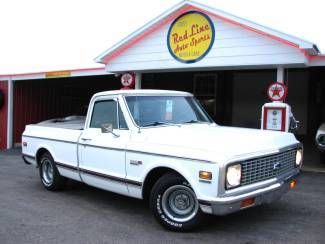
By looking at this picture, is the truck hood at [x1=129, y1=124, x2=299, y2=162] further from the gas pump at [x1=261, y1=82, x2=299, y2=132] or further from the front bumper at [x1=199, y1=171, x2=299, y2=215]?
the gas pump at [x1=261, y1=82, x2=299, y2=132]

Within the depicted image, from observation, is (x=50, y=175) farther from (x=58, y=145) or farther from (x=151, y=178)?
(x=151, y=178)

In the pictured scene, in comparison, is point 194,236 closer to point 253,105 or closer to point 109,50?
point 109,50

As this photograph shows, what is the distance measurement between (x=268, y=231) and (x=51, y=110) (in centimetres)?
1385

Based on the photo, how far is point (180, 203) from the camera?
5.32m

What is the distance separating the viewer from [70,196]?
24.6 ft

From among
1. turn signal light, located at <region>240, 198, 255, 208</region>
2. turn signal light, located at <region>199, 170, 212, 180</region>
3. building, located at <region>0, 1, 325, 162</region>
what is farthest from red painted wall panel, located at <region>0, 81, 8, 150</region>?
turn signal light, located at <region>240, 198, 255, 208</region>

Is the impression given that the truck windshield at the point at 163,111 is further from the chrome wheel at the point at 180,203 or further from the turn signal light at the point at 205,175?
the turn signal light at the point at 205,175

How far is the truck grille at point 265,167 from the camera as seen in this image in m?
4.99

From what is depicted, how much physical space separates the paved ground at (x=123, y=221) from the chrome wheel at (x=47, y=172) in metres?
0.22

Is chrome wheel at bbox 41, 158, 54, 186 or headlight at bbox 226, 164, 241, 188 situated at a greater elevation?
headlight at bbox 226, 164, 241, 188

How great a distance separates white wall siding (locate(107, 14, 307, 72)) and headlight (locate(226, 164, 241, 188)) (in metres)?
5.12

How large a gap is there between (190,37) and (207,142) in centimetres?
603

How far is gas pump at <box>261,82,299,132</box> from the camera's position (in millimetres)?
9477

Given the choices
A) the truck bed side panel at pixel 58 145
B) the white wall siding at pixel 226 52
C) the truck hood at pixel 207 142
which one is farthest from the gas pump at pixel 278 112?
the truck bed side panel at pixel 58 145
